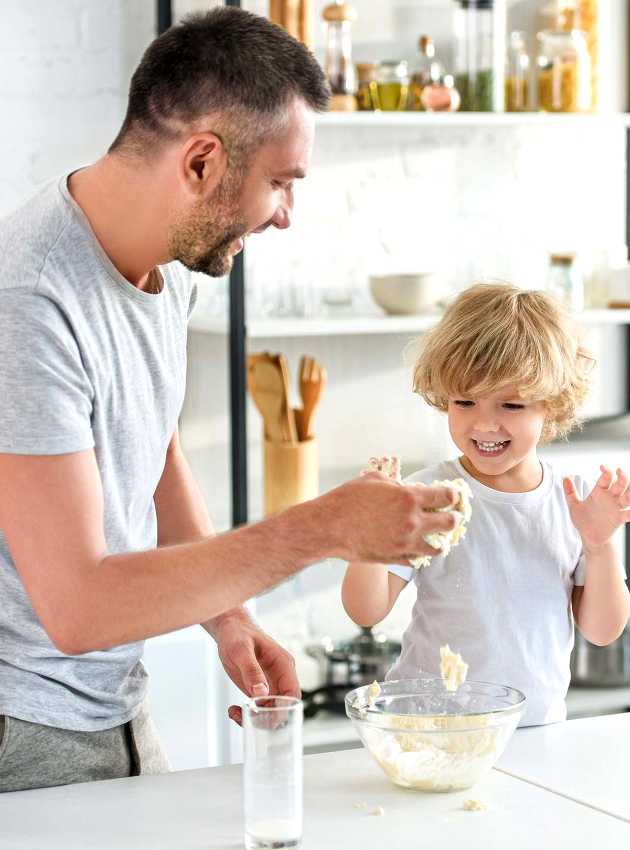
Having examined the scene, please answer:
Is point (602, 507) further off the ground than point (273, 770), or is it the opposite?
point (602, 507)

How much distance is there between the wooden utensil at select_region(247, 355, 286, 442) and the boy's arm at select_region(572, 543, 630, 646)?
4.22 feet

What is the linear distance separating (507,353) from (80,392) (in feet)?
2.46

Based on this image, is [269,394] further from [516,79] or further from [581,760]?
[581,760]

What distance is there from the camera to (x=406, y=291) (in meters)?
3.38

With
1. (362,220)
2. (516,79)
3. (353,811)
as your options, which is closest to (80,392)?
(353,811)

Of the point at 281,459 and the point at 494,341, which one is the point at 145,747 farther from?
the point at 281,459

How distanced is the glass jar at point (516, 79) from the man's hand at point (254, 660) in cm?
210

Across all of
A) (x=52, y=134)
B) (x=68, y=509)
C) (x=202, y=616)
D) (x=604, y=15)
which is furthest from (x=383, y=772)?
(x=604, y=15)

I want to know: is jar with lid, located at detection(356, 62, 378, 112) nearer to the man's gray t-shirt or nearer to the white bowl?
the white bowl

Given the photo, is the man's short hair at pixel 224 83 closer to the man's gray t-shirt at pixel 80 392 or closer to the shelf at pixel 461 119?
the man's gray t-shirt at pixel 80 392

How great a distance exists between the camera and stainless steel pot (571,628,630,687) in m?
3.60

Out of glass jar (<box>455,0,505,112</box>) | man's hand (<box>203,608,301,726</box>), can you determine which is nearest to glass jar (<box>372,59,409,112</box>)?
glass jar (<box>455,0,505,112</box>)

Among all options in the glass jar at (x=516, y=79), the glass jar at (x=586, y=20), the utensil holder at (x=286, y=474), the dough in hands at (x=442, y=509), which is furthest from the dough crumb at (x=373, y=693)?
the glass jar at (x=586, y=20)

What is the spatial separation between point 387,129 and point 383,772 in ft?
7.69
